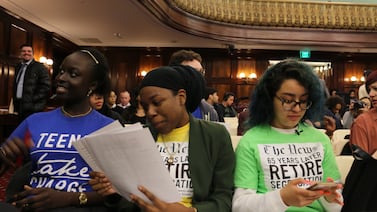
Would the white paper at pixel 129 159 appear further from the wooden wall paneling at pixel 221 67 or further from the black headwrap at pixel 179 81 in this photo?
the wooden wall paneling at pixel 221 67

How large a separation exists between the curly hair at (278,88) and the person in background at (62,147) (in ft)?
2.09

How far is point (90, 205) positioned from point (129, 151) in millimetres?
444

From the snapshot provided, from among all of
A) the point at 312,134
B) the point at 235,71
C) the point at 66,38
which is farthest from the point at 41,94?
the point at 235,71

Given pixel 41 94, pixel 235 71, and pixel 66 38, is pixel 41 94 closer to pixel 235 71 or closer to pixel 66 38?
pixel 66 38

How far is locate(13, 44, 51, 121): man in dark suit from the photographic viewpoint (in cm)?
548

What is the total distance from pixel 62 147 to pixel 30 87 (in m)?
4.27

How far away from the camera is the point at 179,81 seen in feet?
5.19

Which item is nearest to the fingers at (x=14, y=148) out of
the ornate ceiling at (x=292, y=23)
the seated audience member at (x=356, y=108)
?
the seated audience member at (x=356, y=108)

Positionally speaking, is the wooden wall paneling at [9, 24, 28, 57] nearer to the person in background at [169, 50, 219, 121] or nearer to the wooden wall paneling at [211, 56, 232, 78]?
the wooden wall paneling at [211, 56, 232, 78]

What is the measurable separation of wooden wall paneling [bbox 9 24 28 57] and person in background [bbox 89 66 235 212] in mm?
7990

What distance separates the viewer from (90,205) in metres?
1.55

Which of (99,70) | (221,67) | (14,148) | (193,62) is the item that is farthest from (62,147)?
(221,67)

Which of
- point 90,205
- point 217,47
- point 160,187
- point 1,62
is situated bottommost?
point 90,205

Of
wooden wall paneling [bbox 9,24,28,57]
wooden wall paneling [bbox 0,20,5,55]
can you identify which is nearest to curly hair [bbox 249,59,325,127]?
wooden wall paneling [bbox 0,20,5,55]
